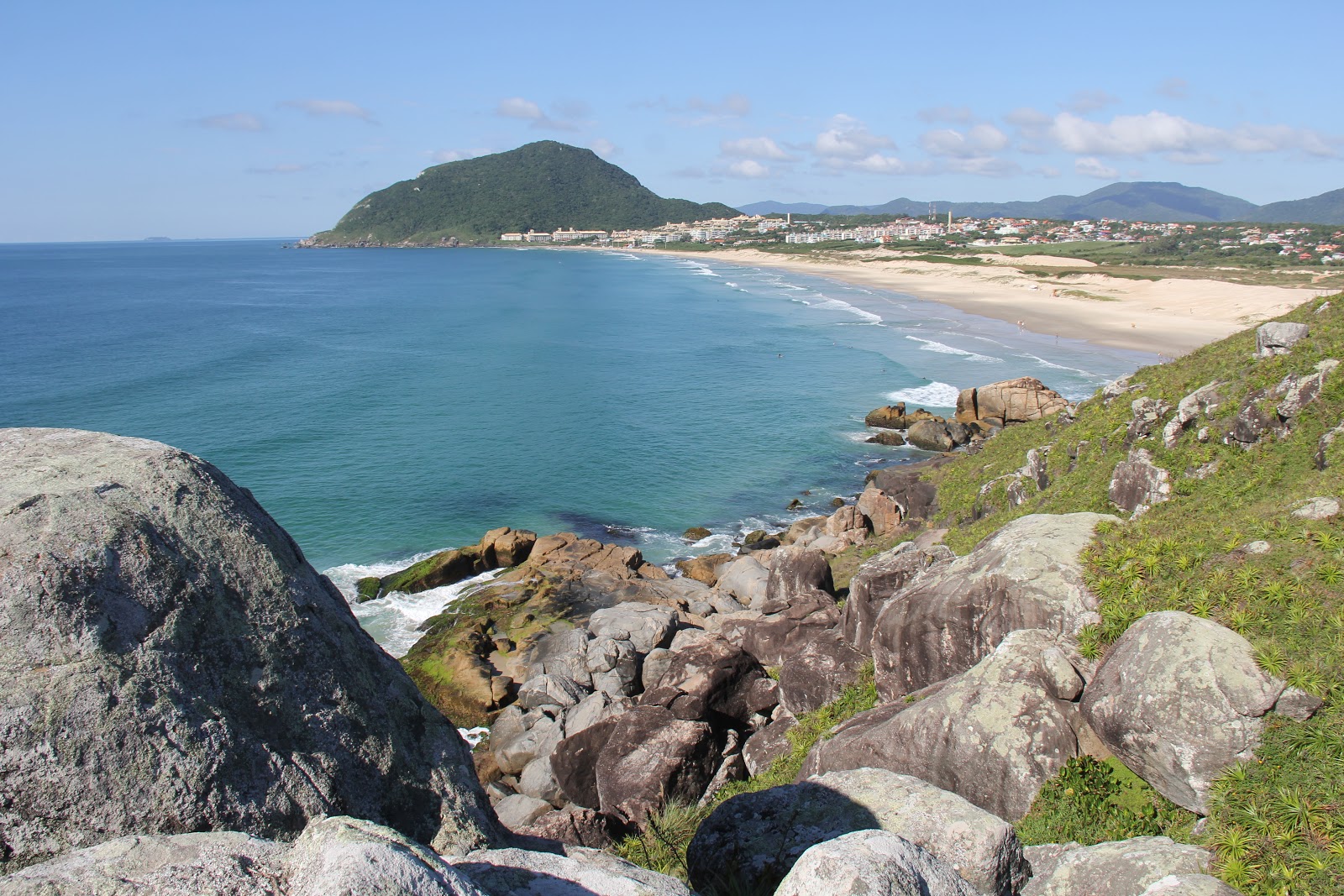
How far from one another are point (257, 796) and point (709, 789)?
31.5 feet

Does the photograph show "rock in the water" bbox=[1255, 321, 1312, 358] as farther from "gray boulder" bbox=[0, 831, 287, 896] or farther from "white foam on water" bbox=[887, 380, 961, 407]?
"white foam on water" bbox=[887, 380, 961, 407]

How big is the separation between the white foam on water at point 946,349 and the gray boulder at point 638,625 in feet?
165

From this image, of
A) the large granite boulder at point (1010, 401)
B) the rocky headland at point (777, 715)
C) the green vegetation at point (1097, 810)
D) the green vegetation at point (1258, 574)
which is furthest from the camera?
the large granite boulder at point (1010, 401)

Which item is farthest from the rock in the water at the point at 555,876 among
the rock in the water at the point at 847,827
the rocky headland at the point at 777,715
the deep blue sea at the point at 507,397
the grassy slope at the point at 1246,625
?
the deep blue sea at the point at 507,397

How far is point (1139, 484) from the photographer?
1872cm

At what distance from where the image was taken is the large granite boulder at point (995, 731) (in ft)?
32.4

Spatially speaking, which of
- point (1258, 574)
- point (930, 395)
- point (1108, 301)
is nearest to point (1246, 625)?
point (1258, 574)

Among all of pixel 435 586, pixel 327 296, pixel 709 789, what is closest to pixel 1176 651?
pixel 709 789

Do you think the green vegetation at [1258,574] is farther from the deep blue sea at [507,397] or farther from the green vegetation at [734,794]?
the deep blue sea at [507,397]

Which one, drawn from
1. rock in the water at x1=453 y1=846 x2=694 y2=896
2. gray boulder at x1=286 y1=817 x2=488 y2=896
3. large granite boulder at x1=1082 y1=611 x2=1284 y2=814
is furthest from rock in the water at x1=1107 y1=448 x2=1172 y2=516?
gray boulder at x1=286 y1=817 x2=488 y2=896

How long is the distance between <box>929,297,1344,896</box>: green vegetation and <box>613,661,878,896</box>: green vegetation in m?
4.37

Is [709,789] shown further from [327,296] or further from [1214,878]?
[327,296]

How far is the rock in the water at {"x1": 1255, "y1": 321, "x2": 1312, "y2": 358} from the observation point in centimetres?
1880

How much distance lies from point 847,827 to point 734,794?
560 centimetres
